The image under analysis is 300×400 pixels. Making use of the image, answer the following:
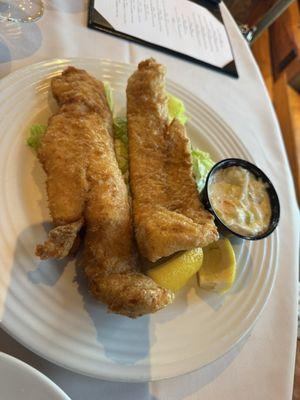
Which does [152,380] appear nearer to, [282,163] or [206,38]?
[282,163]

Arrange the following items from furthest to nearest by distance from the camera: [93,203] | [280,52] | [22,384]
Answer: [280,52]
[93,203]
[22,384]

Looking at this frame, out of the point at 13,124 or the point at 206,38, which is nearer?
the point at 13,124

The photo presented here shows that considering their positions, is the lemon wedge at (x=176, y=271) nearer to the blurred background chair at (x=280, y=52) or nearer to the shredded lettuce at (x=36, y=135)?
the shredded lettuce at (x=36, y=135)

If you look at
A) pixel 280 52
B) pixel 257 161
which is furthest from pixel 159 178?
pixel 280 52

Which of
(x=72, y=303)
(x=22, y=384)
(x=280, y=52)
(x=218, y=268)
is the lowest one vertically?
(x=280, y=52)

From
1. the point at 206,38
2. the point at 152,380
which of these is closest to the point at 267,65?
the point at 206,38

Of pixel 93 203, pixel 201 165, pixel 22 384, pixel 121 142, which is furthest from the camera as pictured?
pixel 201 165

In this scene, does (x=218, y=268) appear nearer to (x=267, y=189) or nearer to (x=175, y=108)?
(x=267, y=189)
